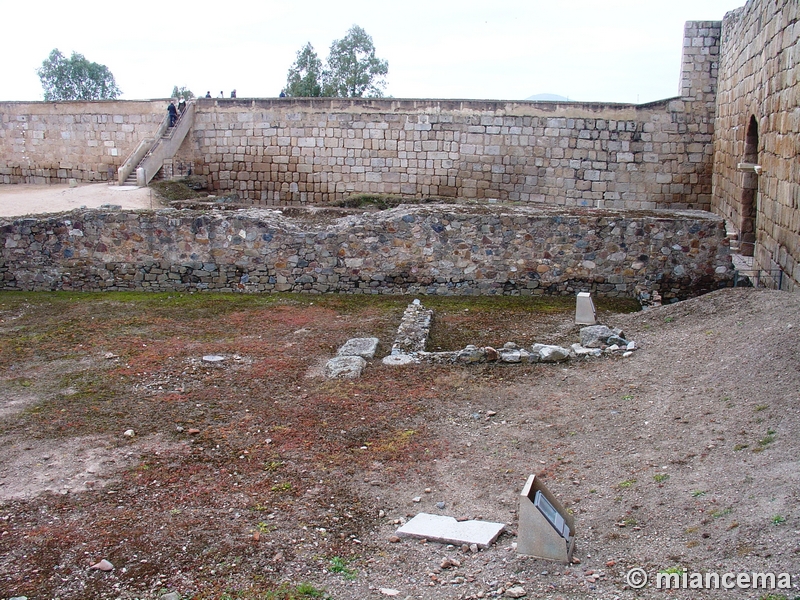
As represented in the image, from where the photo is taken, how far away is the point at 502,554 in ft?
16.1

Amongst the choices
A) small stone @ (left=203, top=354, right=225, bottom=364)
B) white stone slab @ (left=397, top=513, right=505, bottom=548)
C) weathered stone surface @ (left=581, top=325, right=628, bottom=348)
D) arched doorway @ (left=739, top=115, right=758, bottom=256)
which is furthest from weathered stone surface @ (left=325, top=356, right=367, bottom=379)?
arched doorway @ (left=739, top=115, right=758, bottom=256)

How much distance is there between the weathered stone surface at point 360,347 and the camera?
9703 millimetres

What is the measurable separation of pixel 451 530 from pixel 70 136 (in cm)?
2714

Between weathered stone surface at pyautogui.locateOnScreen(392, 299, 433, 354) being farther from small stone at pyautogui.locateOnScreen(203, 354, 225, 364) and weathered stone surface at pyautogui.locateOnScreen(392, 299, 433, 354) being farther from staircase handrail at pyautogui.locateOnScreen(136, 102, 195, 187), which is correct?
staircase handrail at pyautogui.locateOnScreen(136, 102, 195, 187)

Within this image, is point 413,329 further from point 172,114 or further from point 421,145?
point 172,114

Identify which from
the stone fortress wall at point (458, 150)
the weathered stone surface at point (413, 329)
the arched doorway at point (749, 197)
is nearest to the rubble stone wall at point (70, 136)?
the stone fortress wall at point (458, 150)

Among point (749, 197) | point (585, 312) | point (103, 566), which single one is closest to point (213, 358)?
point (103, 566)

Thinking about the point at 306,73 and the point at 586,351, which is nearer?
the point at 586,351

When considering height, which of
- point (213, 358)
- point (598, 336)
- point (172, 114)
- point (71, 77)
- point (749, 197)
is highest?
point (71, 77)

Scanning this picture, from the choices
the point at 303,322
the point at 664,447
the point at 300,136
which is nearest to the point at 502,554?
the point at 664,447

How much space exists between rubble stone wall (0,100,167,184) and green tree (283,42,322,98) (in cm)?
1677

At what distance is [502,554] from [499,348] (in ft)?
17.3

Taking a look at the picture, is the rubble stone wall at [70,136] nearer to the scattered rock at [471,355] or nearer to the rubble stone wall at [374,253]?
the rubble stone wall at [374,253]

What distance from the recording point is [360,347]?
9938 millimetres
